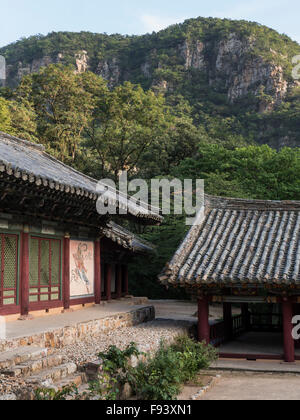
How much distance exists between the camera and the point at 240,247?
12930 mm

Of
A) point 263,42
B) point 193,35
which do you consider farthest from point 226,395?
point 193,35

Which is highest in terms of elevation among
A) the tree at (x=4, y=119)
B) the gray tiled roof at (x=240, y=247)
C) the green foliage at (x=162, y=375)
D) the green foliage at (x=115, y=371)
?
the tree at (x=4, y=119)

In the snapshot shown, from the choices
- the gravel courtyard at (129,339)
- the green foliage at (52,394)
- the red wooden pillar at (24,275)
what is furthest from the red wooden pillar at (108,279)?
the green foliage at (52,394)

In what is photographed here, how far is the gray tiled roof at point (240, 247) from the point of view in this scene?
11430 mm

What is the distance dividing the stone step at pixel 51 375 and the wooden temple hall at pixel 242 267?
4.85m

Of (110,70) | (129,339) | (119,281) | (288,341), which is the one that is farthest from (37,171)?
(110,70)

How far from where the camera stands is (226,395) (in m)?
8.55

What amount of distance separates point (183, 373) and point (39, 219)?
5.62m

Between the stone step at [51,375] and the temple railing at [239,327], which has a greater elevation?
the stone step at [51,375]

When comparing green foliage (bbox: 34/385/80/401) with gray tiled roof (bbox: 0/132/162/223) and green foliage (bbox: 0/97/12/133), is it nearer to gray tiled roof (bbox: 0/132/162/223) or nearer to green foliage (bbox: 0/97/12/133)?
gray tiled roof (bbox: 0/132/162/223)

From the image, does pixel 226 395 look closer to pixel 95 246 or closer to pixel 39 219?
pixel 39 219

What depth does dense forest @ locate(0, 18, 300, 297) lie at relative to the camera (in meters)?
27.0

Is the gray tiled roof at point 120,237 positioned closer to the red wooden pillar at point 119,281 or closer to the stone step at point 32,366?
the red wooden pillar at point 119,281

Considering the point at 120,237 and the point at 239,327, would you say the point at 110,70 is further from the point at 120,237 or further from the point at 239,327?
the point at 239,327
